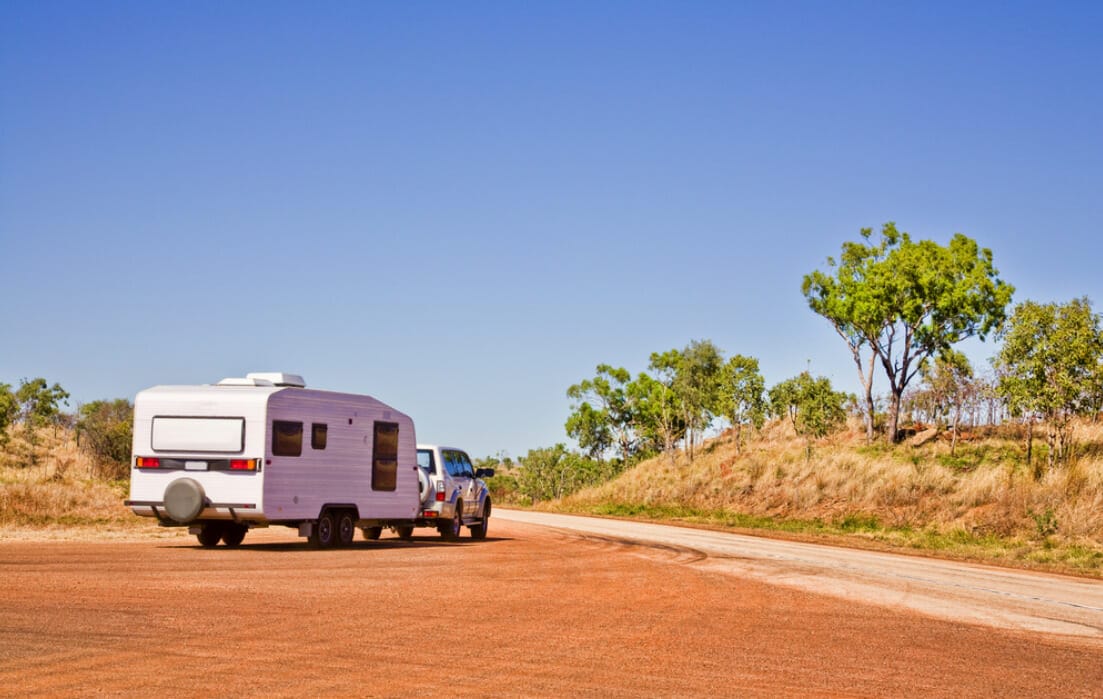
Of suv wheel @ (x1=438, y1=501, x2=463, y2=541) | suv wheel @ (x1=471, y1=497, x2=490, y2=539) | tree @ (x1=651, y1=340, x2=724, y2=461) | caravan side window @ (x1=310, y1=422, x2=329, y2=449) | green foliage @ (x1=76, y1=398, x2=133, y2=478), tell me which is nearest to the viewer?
caravan side window @ (x1=310, y1=422, x2=329, y2=449)

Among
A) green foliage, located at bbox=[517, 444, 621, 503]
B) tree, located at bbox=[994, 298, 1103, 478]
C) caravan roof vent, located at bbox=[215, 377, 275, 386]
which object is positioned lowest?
green foliage, located at bbox=[517, 444, 621, 503]

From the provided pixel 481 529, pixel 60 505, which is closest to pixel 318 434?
pixel 481 529

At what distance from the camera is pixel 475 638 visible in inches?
409

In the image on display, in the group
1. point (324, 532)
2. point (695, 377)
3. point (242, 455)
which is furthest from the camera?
point (695, 377)

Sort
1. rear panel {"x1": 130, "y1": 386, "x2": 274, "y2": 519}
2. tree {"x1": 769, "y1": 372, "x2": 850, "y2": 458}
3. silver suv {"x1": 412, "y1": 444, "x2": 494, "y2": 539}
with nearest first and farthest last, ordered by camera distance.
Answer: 1. rear panel {"x1": 130, "y1": 386, "x2": 274, "y2": 519}
2. silver suv {"x1": 412, "y1": 444, "x2": 494, "y2": 539}
3. tree {"x1": 769, "y1": 372, "x2": 850, "y2": 458}

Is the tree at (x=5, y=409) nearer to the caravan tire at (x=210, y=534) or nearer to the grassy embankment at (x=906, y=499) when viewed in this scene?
the grassy embankment at (x=906, y=499)

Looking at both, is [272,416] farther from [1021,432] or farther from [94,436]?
[1021,432]

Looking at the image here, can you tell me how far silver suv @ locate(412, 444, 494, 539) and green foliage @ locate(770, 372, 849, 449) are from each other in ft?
100

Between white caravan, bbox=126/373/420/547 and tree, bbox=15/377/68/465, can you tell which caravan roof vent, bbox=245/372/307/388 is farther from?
tree, bbox=15/377/68/465

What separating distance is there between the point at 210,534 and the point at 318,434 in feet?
9.11

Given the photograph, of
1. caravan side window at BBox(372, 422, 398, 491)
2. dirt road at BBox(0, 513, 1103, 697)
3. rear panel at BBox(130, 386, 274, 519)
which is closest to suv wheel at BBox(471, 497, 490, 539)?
caravan side window at BBox(372, 422, 398, 491)

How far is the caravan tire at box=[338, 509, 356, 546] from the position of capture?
2192cm

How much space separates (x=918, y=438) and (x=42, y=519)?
43.9 m

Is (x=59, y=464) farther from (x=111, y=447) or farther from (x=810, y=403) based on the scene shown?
(x=810, y=403)
